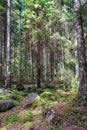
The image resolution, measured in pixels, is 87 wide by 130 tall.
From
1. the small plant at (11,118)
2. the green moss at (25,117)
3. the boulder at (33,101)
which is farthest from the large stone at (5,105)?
the green moss at (25,117)

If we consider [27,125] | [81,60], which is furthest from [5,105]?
[81,60]

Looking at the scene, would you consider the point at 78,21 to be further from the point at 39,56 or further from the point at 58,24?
the point at 58,24

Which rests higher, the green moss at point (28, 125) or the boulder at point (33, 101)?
the boulder at point (33, 101)

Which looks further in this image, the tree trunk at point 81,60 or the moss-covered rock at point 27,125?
the tree trunk at point 81,60

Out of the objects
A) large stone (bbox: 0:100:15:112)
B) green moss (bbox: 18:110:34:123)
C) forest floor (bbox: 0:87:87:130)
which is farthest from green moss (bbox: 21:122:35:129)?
large stone (bbox: 0:100:15:112)

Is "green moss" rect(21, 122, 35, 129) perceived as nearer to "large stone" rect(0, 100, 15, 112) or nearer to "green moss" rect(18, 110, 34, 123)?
"green moss" rect(18, 110, 34, 123)

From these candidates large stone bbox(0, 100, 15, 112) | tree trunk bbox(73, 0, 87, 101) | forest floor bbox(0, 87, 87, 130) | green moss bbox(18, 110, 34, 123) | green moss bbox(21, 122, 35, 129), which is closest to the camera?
forest floor bbox(0, 87, 87, 130)

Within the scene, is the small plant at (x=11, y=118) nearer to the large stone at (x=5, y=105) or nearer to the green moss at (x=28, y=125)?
the green moss at (x=28, y=125)

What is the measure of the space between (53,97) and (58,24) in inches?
370

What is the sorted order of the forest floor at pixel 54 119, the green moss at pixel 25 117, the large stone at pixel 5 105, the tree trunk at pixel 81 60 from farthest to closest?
the large stone at pixel 5 105 → the tree trunk at pixel 81 60 → the green moss at pixel 25 117 → the forest floor at pixel 54 119

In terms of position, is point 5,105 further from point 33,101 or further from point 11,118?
point 11,118

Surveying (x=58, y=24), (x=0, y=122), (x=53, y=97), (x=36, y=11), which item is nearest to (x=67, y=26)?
(x=58, y=24)

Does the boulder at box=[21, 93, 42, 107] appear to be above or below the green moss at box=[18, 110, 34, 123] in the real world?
above

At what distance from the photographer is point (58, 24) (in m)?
20.3
